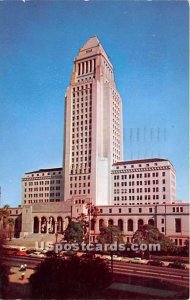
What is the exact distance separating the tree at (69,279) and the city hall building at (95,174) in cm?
5276

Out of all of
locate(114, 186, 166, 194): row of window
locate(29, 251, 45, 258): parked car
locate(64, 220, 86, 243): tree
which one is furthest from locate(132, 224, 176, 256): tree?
locate(114, 186, 166, 194): row of window

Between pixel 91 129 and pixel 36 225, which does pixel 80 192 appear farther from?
pixel 91 129

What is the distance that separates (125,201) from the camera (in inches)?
3782

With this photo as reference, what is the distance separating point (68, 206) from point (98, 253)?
3441cm

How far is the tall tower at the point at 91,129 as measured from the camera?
95.8 m

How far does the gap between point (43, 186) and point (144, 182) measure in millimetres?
29958

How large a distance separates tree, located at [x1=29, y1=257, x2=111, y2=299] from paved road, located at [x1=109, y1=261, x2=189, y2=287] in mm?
8989

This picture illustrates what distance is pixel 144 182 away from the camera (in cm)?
9362

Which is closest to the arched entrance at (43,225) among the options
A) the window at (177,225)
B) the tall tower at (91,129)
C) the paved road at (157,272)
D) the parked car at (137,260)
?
the tall tower at (91,129)

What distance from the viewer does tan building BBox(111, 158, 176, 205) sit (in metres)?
90.3

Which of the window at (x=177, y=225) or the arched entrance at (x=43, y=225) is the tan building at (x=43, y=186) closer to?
the arched entrance at (x=43, y=225)

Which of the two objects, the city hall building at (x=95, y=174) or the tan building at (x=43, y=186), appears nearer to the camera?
the city hall building at (x=95, y=174)

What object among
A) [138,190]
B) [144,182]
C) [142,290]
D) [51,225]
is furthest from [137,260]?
[138,190]

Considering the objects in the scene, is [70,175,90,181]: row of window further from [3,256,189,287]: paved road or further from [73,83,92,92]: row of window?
[3,256,189,287]: paved road
